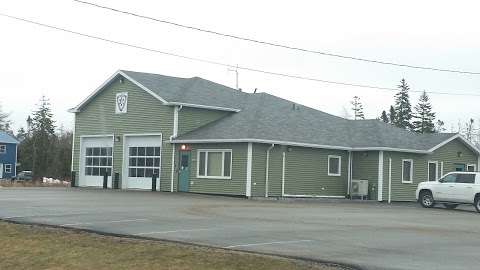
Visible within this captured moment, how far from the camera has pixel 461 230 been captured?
18891 mm

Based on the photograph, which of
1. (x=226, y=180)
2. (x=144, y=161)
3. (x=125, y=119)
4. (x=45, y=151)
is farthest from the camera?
(x=45, y=151)

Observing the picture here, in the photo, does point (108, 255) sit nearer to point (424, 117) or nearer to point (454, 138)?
point (454, 138)

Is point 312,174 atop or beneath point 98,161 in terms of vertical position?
beneath

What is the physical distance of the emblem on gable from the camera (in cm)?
3909

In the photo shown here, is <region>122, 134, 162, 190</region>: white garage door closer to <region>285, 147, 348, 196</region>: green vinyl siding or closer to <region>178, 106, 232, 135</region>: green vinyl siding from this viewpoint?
<region>178, 106, 232, 135</region>: green vinyl siding

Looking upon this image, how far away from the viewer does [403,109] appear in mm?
93438

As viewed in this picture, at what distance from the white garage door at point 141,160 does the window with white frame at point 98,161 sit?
160 cm

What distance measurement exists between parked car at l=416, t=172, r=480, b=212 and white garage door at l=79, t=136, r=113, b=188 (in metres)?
17.7

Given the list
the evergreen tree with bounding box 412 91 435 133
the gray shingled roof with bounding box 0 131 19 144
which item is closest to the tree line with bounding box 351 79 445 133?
the evergreen tree with bounding box 412 91 435 133

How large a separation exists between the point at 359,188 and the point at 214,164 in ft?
26.8

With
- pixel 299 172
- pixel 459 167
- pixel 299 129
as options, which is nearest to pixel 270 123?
pixel 299 129

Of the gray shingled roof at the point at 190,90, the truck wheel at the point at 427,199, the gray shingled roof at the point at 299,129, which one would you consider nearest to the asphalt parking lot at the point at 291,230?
the truck wheel at the point at 427,199

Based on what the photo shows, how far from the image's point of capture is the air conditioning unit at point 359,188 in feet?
120

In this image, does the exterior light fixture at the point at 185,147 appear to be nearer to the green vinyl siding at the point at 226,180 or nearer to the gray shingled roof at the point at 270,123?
the green vinyl siding at the point at 226,180
